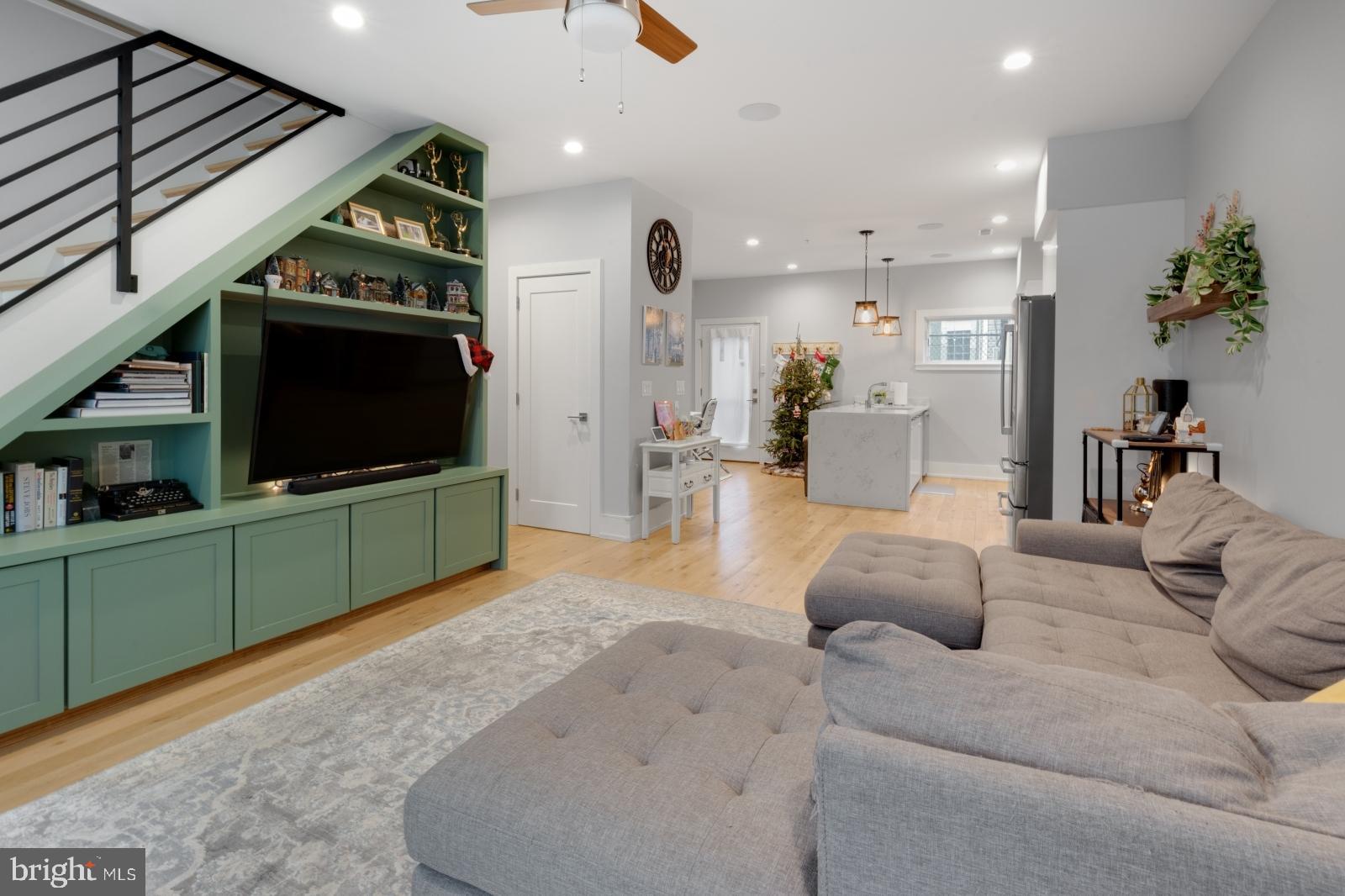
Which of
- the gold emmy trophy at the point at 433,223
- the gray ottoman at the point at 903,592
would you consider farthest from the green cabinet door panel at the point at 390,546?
the gray ottoman at the point at 903,592

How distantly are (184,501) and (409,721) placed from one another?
148 cm

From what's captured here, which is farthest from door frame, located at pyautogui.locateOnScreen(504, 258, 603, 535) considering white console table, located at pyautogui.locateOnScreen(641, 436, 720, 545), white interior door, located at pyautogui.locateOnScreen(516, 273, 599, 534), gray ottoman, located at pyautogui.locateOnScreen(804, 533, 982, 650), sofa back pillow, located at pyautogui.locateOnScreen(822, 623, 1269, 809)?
sofa back pillow, located at pyautogui.locateOnScreen(822, 623, 1269, 809)

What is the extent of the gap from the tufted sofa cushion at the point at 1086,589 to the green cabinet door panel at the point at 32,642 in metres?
3.21

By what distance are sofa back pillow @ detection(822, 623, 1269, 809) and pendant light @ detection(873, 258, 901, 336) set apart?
7426 mm

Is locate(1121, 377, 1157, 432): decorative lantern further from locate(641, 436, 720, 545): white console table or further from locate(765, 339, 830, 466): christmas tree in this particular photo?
locate(765, 339, 830, 466): christmas tree

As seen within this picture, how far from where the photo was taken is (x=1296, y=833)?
2.29 feet

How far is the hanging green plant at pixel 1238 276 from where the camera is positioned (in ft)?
9.23

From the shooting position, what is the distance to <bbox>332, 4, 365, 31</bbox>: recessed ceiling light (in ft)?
9.35

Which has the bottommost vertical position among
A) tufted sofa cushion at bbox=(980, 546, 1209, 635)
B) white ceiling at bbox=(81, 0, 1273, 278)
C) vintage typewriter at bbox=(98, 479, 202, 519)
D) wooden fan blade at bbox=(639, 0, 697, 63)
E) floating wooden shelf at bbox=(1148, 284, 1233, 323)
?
tufted sofa cushion at bbox=(980, 546, 1209, 635)

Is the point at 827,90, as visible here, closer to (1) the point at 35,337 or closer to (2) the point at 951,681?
(2) the point at 951,681

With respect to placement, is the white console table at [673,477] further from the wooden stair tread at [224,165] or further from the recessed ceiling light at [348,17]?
the recessed ceiling light at [348,17]

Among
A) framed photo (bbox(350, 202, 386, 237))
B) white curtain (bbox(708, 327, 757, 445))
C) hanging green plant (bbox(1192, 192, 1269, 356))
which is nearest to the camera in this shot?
hanging green plant (bbox(1192, 192, 1269, 356))

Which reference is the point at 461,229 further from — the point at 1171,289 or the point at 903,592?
the point at 1171,289

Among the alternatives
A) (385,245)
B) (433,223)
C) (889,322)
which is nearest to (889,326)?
(889,322)
